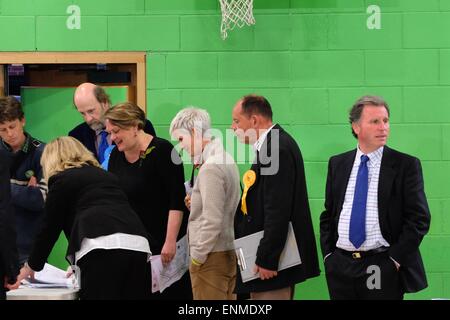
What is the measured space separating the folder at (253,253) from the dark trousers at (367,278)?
23cm

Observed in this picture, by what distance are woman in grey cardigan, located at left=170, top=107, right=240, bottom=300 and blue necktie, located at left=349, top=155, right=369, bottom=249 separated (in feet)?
2.02

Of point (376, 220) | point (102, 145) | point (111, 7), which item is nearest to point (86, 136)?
point (102, 145)

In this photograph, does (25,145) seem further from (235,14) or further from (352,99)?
(352,99)

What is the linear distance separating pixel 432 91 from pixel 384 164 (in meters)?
1.27

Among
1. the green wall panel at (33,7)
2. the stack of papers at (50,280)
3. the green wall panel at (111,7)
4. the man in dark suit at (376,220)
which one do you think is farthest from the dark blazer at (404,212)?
the green wall panel at (33,7)

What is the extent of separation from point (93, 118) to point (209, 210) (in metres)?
1.07

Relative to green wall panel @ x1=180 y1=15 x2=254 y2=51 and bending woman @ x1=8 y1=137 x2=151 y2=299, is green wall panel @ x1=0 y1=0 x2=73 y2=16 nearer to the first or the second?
green wall panel @ x1=180 y1=15 x2=254 y2=51

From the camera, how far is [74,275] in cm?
377

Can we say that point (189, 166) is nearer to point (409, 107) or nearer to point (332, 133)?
point (332, 133)

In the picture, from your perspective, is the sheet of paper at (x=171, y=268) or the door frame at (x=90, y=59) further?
the door frame at (x=90, y=59)

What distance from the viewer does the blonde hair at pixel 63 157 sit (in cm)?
367

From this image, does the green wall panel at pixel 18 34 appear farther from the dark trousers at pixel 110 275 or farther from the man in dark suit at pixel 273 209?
the dark trousers at pixel 110 275

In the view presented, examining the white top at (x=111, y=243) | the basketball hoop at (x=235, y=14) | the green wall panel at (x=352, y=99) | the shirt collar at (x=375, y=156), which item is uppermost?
the basketball hoop at (x=235, y=14)

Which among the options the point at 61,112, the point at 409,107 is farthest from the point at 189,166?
the point at 409,107
